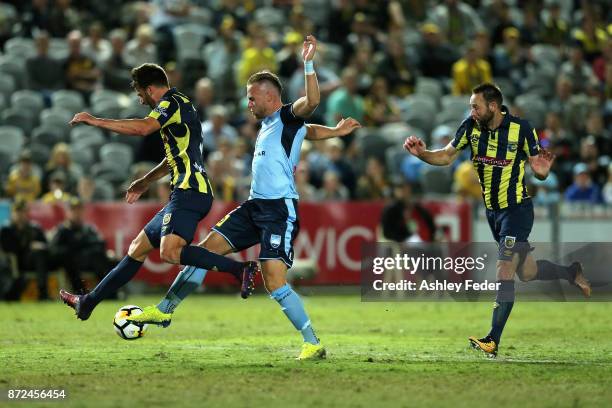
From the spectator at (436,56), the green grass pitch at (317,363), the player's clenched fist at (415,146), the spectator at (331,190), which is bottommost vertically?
the green grass pitch at (317,363)

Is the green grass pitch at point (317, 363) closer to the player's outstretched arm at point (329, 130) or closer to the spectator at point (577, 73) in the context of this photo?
the player's outstretched arm at point (329, 130)

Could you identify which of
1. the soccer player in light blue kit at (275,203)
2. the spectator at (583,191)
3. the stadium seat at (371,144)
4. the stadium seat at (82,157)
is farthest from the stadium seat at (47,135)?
the soccer player in light blue kit at (275,203)

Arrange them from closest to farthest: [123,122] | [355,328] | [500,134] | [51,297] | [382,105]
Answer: [123,122] < [500,134] < [355,328] < [51,297] < [382,105]

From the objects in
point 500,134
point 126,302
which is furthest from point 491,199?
point 126,302

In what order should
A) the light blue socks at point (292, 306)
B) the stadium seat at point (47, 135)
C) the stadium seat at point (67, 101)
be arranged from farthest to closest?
the stadium seat at point (67, 101) < the stadium seat at point (47, 135) < the light blue socks at point (292, 306)

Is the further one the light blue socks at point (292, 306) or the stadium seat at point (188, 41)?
the stadium seat at point (188, 41)

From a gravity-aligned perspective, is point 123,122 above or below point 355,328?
above

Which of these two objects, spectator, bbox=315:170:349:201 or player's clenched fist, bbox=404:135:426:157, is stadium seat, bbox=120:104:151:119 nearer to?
spectator, bbox=315:170:349:201

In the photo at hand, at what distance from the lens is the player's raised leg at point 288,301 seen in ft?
33.3

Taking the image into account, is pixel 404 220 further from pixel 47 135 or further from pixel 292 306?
pixel 292 306

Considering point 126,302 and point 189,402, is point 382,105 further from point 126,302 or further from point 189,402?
point 189,402

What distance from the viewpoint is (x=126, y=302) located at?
18.4 m

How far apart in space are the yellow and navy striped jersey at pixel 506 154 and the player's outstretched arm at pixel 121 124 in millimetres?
2967

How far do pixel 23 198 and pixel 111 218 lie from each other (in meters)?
1.41
